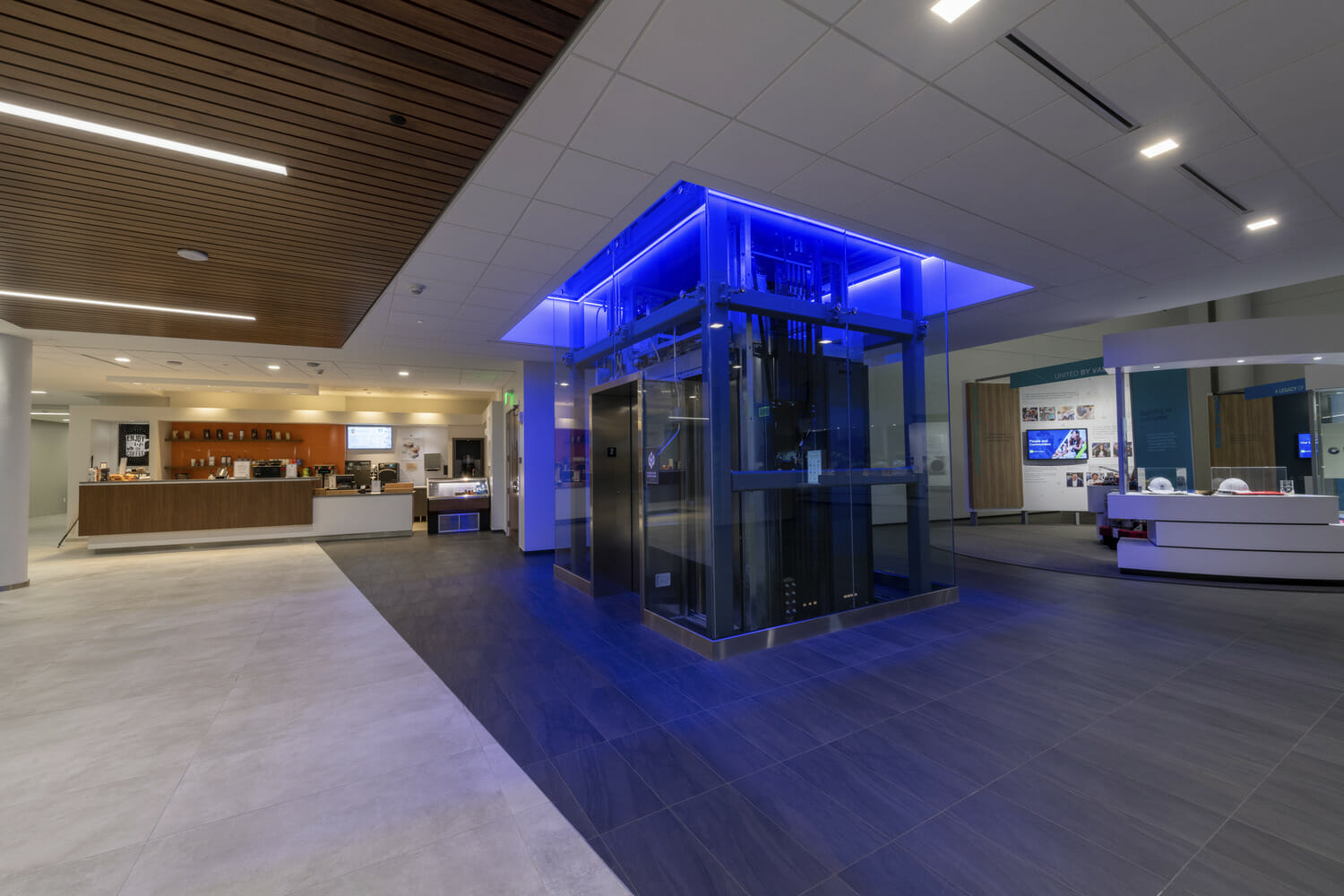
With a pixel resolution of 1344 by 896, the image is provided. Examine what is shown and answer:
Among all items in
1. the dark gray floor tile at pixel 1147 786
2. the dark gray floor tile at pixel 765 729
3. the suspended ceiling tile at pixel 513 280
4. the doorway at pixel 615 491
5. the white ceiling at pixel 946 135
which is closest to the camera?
the dark gray floor tile at pixel 1147 786

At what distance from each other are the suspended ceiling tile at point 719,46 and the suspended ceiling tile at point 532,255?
2.08 m

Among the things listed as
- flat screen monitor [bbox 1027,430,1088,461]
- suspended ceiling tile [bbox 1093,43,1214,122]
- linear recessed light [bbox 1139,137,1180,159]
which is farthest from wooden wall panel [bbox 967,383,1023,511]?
suspended ceiling tile [bbox 1093,43,1214,122]

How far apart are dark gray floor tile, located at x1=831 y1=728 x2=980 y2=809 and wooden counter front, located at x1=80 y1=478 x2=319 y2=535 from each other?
36.9ft

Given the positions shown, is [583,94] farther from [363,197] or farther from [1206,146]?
[1206,146]

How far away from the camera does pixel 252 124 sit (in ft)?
9.51

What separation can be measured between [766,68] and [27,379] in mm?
9711

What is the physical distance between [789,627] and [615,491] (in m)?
2.76

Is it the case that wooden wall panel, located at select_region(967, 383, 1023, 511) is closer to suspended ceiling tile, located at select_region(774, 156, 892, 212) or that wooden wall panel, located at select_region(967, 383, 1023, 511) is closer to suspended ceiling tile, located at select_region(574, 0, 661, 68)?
suspended ceiling tile, located at select_region(774, 156, 892, 212)

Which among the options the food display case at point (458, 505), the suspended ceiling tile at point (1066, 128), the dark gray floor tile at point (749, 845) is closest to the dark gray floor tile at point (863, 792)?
the dark gray floor tile at point (749, 845)

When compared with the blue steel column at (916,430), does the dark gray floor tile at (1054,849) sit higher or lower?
lower

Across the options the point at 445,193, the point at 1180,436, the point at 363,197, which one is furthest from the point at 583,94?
the point at 1180,436

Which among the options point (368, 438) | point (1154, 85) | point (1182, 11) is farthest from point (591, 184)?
point (368, 438)

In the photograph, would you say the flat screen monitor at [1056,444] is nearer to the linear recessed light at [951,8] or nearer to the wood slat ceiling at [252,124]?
the linear recessed light at [951,8]

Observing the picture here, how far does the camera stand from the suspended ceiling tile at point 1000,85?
8.34 ft
